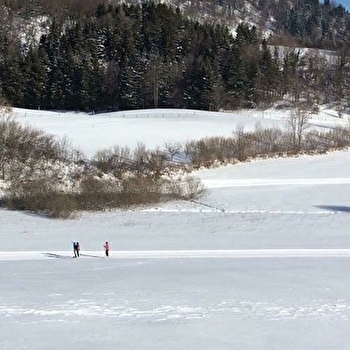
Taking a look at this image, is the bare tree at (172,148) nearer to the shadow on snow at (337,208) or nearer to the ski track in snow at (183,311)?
the shadow on snow at (337,208)

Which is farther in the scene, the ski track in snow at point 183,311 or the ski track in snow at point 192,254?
the ski track in snow at point 192,254

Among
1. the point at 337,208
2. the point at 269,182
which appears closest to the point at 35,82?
the point at 269,182

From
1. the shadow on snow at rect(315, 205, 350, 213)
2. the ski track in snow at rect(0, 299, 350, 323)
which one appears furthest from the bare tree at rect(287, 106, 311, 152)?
the ski track in snow at rect(0, 299, 350, 323)

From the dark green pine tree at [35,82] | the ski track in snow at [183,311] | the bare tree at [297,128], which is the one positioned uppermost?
the dark green pine tree at [35,82]

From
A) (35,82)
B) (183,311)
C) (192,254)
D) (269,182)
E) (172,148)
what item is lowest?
(183,311)

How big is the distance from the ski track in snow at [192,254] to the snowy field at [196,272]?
4cm

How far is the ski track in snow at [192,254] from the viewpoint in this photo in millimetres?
20031

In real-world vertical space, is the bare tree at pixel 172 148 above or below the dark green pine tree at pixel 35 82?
below

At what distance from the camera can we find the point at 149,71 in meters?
60.4

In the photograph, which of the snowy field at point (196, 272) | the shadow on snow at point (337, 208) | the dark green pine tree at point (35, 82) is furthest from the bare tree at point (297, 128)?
the dark green pine tree at point (35, 82)

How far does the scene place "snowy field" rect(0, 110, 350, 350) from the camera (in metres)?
11.9

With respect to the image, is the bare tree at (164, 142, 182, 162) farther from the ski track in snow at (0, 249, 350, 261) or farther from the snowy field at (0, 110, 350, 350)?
the ski track in snow at (0, 249, 350, 261)

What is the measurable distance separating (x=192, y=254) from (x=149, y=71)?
43118mm

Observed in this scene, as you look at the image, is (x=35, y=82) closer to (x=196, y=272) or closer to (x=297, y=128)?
(x=297, y=128)
